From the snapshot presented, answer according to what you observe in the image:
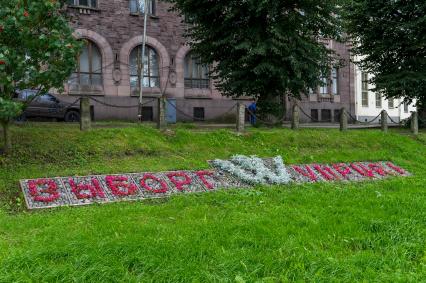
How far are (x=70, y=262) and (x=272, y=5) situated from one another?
11.9 meters

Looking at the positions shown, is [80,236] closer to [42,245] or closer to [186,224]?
[42,245]

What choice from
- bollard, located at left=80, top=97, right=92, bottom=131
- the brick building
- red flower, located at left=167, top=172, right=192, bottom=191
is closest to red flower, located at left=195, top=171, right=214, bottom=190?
red flower, located at left=167, top=172, right=192, bottom=191

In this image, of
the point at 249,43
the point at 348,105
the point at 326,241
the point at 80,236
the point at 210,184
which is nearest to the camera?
the point at 80,236

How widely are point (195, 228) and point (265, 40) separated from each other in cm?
1006

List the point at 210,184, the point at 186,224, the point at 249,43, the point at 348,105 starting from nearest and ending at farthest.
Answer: the point at 186,224
the point at 210,184
the point at 249,43
the point at 348,105

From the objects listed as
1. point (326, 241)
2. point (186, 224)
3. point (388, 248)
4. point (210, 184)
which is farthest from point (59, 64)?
point (388, 248)

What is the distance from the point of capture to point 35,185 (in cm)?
798

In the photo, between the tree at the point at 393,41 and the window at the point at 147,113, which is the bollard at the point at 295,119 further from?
the window at the point at 147,113

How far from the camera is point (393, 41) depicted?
800 inches

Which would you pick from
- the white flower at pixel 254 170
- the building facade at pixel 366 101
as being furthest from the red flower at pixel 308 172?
the building facade at pixel 366 101

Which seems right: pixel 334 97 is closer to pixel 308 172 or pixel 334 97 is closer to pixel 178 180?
pixel 308 172

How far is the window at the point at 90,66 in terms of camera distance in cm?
2495

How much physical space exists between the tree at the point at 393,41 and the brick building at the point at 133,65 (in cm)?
518

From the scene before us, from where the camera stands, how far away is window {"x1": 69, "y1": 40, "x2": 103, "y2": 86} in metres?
25.0
